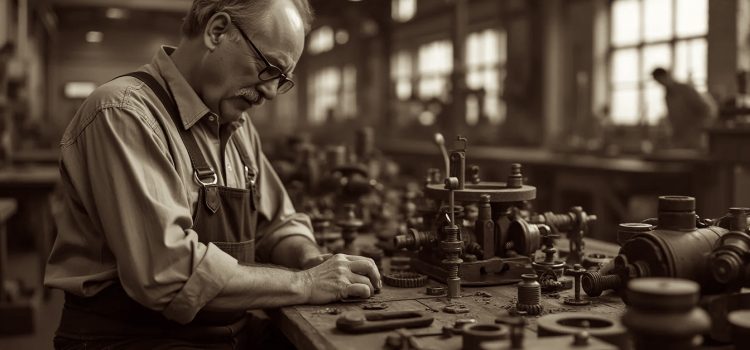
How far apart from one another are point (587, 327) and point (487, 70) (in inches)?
413

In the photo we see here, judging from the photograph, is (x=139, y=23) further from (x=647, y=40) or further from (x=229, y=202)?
(x=229, y=202)

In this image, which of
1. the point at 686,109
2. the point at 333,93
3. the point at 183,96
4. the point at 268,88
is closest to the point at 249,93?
the point at 268,88

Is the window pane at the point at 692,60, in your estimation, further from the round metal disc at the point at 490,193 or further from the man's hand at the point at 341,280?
the man's hand at the point at 341,280

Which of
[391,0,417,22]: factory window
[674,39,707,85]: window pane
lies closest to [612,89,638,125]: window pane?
[674,39,707,85]: window pane

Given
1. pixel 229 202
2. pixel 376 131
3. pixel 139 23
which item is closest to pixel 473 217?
pixel 229 202

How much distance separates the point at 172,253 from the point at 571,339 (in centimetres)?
99

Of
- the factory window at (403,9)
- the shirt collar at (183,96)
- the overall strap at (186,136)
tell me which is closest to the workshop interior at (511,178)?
the factory window at (403,9)

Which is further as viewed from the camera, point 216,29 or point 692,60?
point 692,60

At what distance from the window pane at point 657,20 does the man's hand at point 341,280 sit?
7122mm

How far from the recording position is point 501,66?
11250 millimetres

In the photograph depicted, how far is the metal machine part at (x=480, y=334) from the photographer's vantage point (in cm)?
146

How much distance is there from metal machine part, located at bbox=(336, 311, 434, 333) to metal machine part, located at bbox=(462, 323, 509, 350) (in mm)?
218

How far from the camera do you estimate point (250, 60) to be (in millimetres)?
2191

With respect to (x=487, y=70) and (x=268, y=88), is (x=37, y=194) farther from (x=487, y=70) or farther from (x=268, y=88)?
(x=487, y=70)
